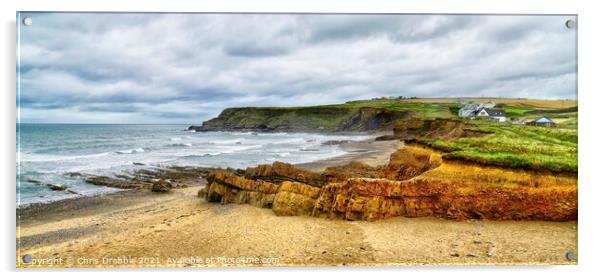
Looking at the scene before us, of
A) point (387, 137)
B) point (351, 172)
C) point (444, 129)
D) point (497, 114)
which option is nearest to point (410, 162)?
point (387, 137)

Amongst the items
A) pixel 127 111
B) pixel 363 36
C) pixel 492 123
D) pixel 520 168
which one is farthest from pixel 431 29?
pixel 127 111

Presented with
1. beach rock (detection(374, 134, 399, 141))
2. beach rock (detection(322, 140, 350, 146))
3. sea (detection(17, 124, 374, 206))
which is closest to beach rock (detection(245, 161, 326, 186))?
sea (detection(17, 124, 374, 206))

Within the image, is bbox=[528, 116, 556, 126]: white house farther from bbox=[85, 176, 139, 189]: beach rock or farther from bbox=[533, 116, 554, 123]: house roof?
bbox=[85, 176, 139, 189]: beach rock

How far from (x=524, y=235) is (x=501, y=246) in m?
0.37

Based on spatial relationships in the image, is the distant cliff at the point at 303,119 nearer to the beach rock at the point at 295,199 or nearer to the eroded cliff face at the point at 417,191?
the eroded cliff face at the point at 417,191

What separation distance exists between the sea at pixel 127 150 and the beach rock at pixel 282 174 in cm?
11

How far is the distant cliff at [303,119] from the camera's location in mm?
6570

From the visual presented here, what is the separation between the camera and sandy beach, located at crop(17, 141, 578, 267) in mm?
5391

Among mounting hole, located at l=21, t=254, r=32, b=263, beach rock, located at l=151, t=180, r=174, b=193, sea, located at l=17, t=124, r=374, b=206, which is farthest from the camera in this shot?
beach rock, located at l=151, t=180, r=174, b=193

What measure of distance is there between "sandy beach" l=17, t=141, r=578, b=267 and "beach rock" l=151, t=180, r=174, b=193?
1091mm

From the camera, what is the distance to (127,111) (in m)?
6.26

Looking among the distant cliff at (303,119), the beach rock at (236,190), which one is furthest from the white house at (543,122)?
the beach rock at (236,190)

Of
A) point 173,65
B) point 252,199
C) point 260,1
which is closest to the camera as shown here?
point 260,1
